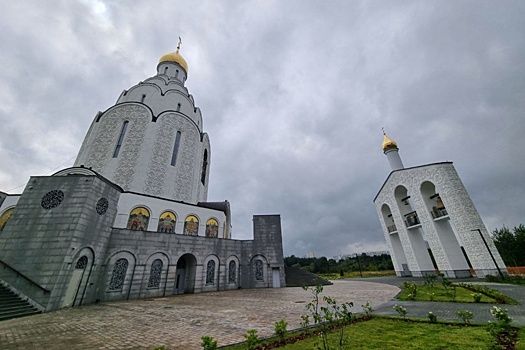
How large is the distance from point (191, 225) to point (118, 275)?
662 cm

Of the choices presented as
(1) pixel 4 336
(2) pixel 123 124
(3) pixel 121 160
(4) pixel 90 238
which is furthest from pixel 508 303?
(2) pixel 123 124

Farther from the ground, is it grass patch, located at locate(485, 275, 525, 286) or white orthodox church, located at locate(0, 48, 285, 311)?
white orthodox church, located at locate(0, 48, 285, 311)

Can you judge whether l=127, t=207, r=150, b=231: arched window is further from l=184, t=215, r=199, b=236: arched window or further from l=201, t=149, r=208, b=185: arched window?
l=201, t=149, r=208, b=185: arched window

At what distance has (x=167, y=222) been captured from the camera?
57.8 feet

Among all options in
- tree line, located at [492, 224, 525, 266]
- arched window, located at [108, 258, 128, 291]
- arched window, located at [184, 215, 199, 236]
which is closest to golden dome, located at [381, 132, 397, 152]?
tree line, located at [492, 224, 525, 266]

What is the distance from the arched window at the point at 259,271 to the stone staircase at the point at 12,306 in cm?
1367

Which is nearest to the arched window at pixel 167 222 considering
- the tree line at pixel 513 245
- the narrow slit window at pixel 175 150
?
the narrow slit window at pixel 175 150

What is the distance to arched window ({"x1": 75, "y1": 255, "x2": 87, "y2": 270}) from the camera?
34.7ft

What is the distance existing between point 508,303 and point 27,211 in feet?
69.2

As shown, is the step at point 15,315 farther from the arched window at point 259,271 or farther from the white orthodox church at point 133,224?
the arched window at point 259,271

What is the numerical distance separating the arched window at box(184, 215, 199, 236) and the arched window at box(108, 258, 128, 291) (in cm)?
558

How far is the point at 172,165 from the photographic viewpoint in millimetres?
21672

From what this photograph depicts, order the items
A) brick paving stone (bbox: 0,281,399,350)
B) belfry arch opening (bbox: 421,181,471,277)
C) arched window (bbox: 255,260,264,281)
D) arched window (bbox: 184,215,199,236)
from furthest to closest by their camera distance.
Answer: belfry arch opening (bbox: 421,181,471,277), arched window (bbox: 255,260,264,281), arched window (bbox: 184,215,199,236), brick paving stone (bbox: 0,281,399,350)

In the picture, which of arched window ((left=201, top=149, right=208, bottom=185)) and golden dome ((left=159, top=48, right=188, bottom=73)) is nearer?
arched window ((left=201, top=149, right=208, bottom=185))
